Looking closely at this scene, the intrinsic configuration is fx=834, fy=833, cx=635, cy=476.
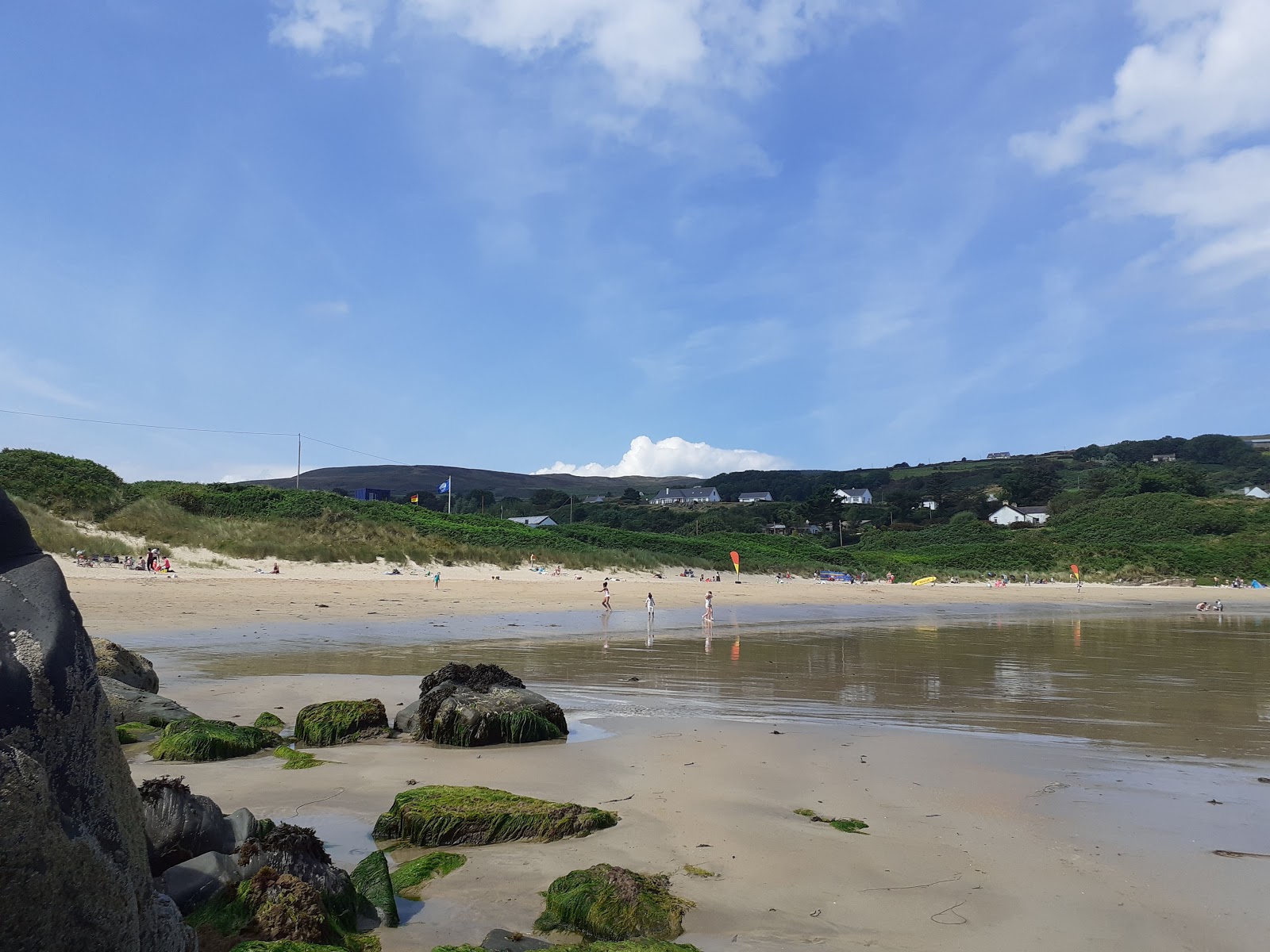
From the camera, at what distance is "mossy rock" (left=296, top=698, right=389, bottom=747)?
26.2 ft

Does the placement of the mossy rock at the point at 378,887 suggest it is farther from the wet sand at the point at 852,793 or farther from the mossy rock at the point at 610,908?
the mossy rock at the point at 610,908

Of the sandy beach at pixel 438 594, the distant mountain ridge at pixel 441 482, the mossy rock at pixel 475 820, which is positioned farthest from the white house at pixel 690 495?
the mossy rock at pixel 475 820

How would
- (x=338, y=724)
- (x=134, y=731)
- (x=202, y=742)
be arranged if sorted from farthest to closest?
(x=338, y=724)
(x=134, y=731)
(x=202, y=742)

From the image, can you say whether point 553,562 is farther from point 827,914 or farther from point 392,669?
point 827,914

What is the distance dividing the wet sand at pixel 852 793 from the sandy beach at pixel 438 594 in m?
8.15

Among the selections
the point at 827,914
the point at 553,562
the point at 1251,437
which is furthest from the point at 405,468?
the point at 827,914

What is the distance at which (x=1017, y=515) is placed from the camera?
100938mm

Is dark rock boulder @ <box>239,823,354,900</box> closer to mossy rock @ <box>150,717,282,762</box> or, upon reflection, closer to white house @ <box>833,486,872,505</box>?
mossy rock @ <box>150,717,282,762</box>

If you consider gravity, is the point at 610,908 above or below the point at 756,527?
below

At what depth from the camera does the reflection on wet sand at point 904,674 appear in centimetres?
1010

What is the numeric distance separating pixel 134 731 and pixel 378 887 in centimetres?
512

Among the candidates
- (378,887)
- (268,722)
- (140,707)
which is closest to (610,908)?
(378,887)

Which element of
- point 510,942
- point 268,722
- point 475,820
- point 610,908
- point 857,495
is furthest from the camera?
point 857,495

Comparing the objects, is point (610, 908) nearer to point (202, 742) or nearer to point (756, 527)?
point (202, 742)
